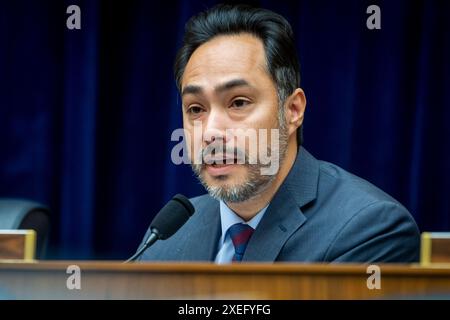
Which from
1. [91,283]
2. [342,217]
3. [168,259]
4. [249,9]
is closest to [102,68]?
[249,9]

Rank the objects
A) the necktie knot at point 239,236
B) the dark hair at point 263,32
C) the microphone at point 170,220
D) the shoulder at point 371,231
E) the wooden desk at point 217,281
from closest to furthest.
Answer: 1. the wooden desk at point 217,281
2. the microphone at point 170,220
3. the shoulder at point 371,231
4. the necktie knot at point 239,236
5. the dark hair at point 263,32

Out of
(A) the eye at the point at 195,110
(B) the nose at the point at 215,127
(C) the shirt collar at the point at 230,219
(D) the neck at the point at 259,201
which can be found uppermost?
(A) the eye at the point at 195,110

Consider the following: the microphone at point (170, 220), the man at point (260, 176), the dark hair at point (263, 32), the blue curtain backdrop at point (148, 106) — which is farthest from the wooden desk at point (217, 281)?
the blue curtain backdrop at point (148, 106)

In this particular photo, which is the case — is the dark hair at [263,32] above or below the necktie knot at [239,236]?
above

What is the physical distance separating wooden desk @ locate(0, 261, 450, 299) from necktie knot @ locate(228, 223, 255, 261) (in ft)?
1.75

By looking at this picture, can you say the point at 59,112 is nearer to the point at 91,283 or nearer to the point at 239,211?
the point at 239,211

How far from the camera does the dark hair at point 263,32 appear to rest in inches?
61.7

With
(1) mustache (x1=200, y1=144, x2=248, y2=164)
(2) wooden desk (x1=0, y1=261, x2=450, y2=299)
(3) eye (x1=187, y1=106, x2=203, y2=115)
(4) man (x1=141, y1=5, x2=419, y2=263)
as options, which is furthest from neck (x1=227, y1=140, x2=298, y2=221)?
(2) wooden desk (x1=0, y1=261, x2=450, y2=299)

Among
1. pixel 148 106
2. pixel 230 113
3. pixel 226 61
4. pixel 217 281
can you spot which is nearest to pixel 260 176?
pixel 230 113

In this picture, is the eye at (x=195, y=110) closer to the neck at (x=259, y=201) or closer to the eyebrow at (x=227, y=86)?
the eyebrow at (x=227, y=86)

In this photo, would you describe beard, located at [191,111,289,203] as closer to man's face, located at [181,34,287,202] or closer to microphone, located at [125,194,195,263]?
man's face, located at [181,34,287,202]

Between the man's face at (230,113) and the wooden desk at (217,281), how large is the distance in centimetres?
56

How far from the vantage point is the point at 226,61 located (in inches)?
59.5

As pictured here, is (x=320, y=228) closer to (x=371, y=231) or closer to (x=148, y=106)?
(x=371, y=231)
